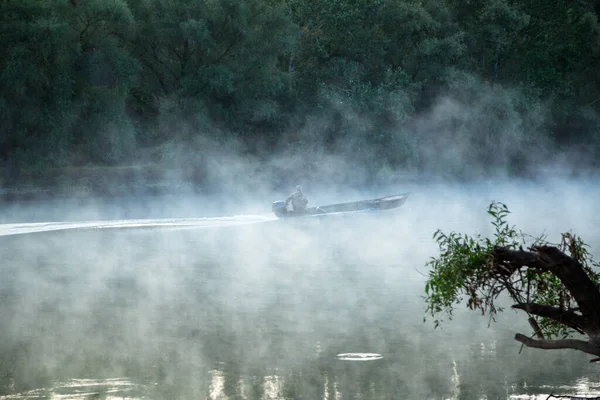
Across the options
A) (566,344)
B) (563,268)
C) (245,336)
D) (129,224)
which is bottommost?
(566,344)

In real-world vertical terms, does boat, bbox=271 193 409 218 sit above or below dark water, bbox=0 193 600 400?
above

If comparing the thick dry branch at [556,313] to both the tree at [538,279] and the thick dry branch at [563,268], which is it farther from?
the thick dry branch at [563,268]

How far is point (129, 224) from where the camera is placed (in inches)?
1101

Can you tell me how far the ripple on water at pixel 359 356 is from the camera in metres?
10.2

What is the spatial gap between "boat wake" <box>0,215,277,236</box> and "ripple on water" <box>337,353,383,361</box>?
17.4m

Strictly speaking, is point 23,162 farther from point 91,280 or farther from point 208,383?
point 208,383

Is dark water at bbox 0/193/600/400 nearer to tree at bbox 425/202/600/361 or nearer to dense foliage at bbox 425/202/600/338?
dense foliage at bbox 425/202/600/338

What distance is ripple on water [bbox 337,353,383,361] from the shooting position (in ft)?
33.3

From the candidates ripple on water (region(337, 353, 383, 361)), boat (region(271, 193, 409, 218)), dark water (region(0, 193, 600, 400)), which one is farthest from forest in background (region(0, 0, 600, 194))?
ripple on water (region(337, 353, 383, 361))

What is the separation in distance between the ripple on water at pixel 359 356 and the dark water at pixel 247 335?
0.43 feet

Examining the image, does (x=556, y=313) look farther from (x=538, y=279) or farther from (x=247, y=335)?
(x=247, y=335)

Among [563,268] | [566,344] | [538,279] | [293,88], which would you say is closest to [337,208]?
[293,88]

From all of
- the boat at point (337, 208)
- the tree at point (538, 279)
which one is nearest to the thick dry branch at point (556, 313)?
the tree at point (538, 279)

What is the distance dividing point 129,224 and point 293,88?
17.2 m
